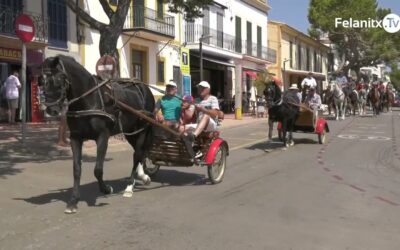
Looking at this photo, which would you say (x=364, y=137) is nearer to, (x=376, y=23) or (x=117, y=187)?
(x=117, y=187)

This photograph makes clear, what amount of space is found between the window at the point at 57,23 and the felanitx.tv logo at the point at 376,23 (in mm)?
38837

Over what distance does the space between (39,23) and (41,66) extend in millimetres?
15169

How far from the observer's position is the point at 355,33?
6038cm

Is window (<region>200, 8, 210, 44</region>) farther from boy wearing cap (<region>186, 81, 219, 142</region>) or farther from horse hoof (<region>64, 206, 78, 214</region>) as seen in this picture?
horse hoof (<region>64, 206, 78, 214</region>)

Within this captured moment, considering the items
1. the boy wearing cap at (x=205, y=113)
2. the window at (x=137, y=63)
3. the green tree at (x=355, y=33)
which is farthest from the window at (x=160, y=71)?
the green tree at (x=355, y=33)

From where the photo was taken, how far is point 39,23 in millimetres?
21875

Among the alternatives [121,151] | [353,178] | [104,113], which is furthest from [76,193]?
[121,151]

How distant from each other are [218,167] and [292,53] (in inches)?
1910

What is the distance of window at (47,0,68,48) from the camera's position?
22.9 meters

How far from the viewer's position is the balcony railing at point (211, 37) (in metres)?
35.2

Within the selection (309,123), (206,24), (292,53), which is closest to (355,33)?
(292,53)

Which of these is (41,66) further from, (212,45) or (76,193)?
(212,45)

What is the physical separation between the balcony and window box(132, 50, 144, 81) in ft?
3.09

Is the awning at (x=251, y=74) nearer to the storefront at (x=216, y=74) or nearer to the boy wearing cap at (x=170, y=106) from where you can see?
the storefront at (x=216, y=74)
